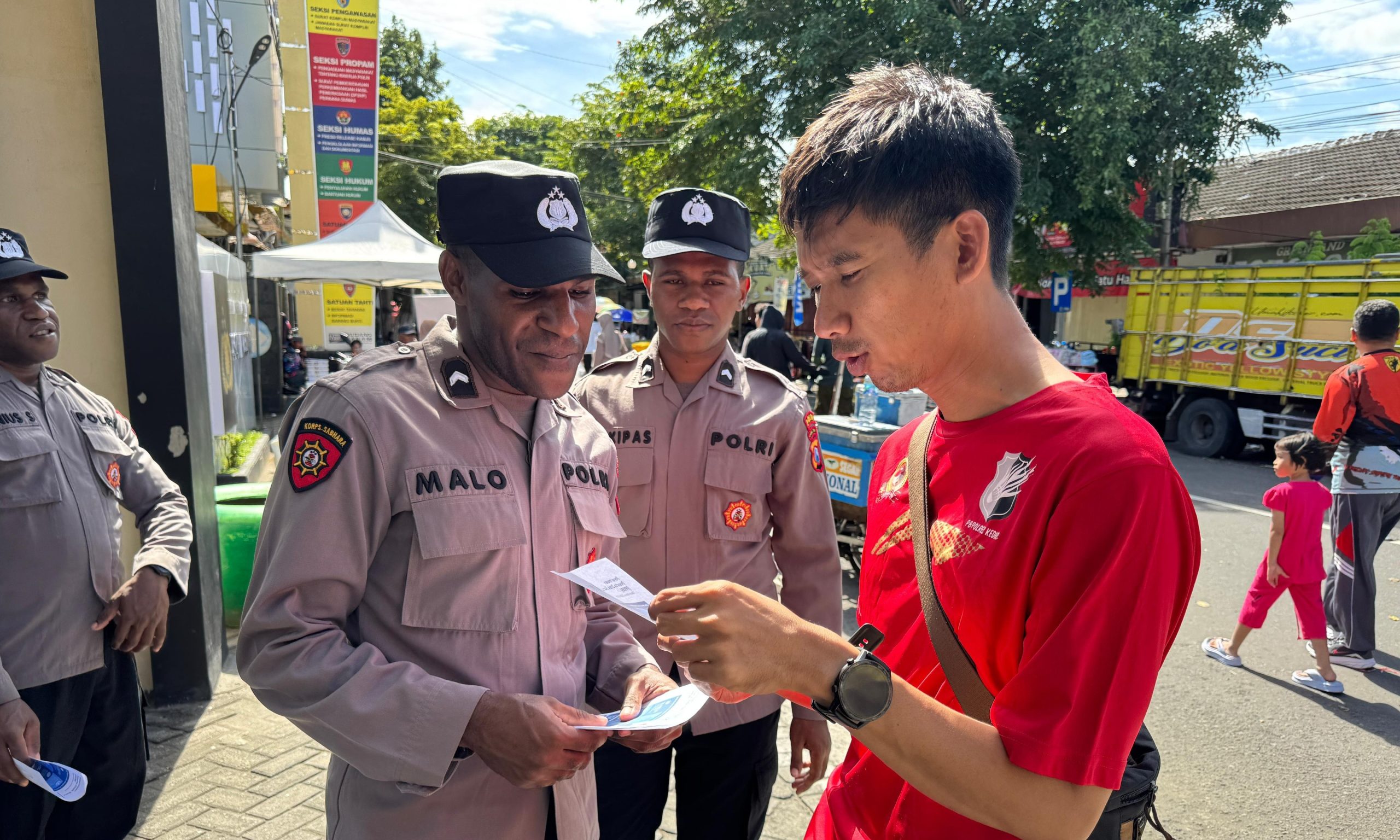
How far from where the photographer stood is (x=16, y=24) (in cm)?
361

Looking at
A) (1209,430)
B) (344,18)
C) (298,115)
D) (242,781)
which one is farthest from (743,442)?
(298,115)

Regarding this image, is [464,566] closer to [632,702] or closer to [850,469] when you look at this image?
[632,702]

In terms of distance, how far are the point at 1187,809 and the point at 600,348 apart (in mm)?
8500

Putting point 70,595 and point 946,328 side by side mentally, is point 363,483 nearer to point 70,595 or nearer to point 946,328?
point 946,328

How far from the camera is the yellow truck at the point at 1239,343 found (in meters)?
11.2

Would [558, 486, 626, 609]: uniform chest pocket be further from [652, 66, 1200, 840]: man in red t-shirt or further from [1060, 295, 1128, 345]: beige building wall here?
[1060, 295, 1128, 345]: beige building wall

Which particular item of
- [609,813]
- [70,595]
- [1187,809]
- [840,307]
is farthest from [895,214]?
[1187,809]

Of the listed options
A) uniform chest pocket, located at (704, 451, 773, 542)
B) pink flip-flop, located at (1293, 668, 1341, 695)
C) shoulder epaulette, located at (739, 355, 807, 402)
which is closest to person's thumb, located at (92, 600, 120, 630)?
uniform chest pocket, located at (704, 451, 773, 542)

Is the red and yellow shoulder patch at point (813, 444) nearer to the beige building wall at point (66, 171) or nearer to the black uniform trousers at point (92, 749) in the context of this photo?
the black uniform trousers at point (92, 749)

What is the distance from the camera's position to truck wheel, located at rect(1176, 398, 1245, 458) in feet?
40.7

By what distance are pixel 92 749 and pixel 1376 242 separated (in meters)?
17.8

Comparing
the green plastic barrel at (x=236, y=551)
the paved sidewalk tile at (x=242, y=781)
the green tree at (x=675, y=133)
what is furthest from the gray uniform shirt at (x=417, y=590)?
the green tree at (x=675, y=133)

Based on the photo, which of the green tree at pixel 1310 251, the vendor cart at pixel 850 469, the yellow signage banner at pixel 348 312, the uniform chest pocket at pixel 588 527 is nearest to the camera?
the uniform chest pocket at pixel 588 527

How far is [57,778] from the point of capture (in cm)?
198
